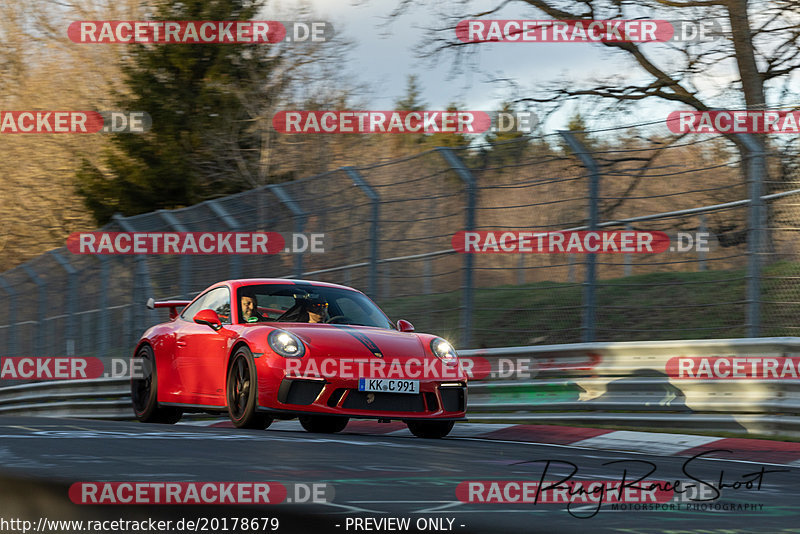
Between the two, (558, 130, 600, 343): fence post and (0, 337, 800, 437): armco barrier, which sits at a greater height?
(558, 130, 600, 343): fence post

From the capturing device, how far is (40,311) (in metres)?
20.4

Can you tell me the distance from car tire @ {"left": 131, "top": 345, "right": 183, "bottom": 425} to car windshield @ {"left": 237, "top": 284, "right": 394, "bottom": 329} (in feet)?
5.16

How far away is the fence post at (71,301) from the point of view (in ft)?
61.9

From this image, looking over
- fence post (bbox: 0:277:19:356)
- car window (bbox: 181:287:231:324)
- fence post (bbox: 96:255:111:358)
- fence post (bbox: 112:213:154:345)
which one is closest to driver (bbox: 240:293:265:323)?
car window (bbox: 181:287:231:324)

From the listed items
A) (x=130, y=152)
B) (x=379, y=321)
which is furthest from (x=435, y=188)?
(x=130, y=152)

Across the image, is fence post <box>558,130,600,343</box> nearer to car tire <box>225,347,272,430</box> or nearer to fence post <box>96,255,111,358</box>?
car tire <box>225,347,272,430</box>

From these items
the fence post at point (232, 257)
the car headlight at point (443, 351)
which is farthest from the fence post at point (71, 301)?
the car headlight at point (443, 351)

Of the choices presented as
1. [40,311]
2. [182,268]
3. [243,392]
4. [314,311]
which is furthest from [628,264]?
[40,311]

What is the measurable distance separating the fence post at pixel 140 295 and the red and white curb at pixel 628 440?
23.6ft

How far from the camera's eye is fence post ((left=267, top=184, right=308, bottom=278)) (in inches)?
546

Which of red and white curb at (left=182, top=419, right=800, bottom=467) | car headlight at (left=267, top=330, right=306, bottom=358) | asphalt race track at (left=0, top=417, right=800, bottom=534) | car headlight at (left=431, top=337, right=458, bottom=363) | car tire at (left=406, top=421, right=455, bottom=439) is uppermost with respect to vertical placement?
car headlight at (left=267, top=330, right=306, bottom=358)

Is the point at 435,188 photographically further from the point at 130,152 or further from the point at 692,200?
the point at 130,152

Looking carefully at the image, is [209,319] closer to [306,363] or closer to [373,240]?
[306,363]

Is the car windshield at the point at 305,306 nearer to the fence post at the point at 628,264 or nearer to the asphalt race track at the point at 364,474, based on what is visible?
the asphalt race track at the point at 364,474
